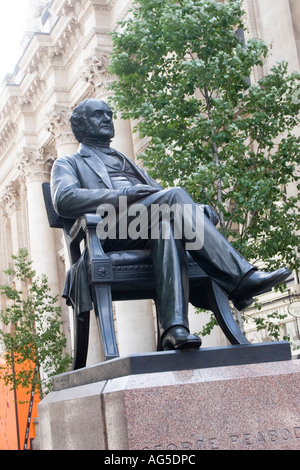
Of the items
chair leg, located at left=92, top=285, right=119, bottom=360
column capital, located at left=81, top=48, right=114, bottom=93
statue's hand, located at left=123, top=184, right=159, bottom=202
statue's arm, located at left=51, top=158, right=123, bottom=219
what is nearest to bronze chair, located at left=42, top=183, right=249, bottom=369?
chair leg, located at left=92, top=285, right=119, bottom=360

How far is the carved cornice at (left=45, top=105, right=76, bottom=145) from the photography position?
30656 millimetres

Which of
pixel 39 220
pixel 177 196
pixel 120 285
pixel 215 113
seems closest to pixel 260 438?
pixel 120 285

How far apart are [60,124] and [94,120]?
82.1 ft

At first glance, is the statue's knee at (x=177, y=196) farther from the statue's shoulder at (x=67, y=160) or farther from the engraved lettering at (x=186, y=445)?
the engraved lettering at (x=186, y=445)

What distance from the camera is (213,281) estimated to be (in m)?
5.66

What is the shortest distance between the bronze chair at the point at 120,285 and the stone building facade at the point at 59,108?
37.6 feet

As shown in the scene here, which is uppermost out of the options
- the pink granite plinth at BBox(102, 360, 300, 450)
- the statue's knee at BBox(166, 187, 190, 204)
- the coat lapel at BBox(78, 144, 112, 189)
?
the coat lapel at BBox(78, 144, 112, 189)

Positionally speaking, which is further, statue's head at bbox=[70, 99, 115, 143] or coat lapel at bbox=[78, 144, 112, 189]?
statue's head at bbox=[70, 99, 115, 143]

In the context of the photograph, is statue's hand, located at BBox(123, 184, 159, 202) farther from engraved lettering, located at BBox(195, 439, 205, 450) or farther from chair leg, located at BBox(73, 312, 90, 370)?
engraved lettering, located at BBox(195, 439, 205, 450)

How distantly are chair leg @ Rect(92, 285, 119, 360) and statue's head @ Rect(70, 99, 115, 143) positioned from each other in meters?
1.56

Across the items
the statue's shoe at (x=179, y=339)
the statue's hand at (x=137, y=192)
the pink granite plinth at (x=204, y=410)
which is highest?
the statue's hand at (x=137, y=192)

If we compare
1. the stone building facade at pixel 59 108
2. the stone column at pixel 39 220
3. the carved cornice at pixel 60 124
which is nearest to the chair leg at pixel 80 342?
the stone building facade at pixel 59 108

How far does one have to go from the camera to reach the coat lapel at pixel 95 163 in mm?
6191

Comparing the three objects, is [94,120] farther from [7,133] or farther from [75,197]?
[7,133]
